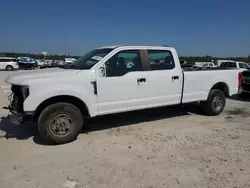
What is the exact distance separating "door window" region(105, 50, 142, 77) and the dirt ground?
4.59ft

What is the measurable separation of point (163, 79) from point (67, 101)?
235 centimetres

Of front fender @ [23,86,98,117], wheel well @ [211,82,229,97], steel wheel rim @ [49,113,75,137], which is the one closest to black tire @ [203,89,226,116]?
wheel well @ [211,82,229,97]

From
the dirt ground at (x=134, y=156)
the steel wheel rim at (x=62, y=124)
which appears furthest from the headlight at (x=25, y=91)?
the dirt ground at (x=134, y=156)

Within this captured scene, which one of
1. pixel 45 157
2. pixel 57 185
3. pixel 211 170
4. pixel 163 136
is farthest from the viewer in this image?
pixel 163 136

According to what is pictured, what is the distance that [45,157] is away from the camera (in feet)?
13.9

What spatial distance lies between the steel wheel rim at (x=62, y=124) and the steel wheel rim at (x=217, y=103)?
4304 millimetres

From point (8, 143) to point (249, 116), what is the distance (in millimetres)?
6560

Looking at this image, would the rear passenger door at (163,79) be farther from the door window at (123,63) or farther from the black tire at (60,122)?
the black tire at (60,122)

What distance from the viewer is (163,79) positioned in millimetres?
5902

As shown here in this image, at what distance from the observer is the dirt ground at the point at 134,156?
3.46m

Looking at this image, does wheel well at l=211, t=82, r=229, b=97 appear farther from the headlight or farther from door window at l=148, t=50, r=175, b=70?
the headlight

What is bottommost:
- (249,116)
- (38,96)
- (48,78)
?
(249,116)

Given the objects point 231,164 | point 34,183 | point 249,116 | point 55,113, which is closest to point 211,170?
point 231,164

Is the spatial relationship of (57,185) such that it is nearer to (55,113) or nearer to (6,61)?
(55,113)
